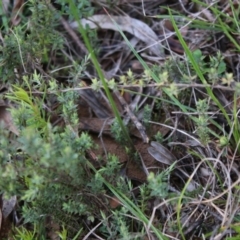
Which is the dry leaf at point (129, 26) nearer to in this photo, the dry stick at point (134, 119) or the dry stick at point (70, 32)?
the dry stick at point (70, 32)

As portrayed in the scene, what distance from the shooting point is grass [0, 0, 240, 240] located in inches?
60.4

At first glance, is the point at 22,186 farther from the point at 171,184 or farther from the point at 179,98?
the point at 179,98

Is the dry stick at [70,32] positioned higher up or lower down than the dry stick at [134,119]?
higher up

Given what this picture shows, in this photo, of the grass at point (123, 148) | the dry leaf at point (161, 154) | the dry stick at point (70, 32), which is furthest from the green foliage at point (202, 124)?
the dry stick at point (70, 32)

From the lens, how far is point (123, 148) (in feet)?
6.38

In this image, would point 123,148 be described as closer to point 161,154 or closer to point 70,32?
point 161,154

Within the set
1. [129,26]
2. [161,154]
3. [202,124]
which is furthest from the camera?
[129,26]

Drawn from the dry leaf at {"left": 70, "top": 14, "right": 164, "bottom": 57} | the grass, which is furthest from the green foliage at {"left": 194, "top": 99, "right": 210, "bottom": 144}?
the dry leaf at {"left": 70, "top": 14, "right": 164, "bottom": 57}

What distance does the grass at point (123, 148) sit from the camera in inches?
60.4

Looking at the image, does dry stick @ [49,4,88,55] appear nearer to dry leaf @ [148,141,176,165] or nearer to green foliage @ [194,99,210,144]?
dry leaf @ [148,141,176,165]

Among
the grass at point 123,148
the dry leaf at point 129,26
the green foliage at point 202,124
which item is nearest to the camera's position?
the grass at point 123,148

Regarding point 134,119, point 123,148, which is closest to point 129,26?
point 134,119

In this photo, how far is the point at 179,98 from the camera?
196 centimetres

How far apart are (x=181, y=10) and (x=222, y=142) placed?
2.89ft
